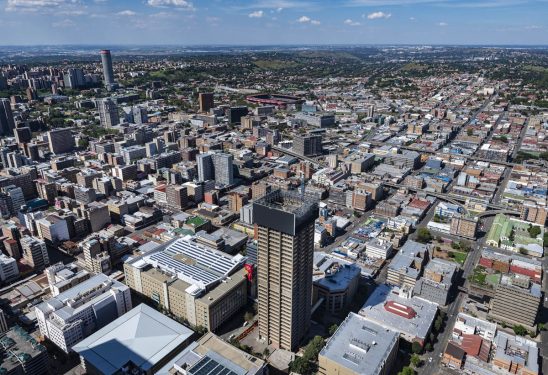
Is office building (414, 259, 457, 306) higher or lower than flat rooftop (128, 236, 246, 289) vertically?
lower

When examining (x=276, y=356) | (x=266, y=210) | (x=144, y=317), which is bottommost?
(x=276, y=356)

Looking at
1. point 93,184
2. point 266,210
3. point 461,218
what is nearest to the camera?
point 266,210

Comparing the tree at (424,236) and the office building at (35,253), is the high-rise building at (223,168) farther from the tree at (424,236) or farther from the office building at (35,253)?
Result: the tree at (424,236)

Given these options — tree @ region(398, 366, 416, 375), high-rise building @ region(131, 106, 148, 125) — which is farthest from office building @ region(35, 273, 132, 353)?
high-rise building @ region(131, 106, 148, 125)

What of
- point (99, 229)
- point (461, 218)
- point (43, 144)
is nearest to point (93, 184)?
point (99, 229)

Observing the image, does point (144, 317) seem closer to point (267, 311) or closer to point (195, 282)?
point (195, 282)

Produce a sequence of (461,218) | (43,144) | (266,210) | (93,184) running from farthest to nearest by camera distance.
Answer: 1. (43,144)
2. (93,184)
3. (461,218)
4. (266,210)

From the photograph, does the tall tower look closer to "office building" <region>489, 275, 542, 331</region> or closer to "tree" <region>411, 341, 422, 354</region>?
"tree" <region>411, 341, 422, 354</region>
